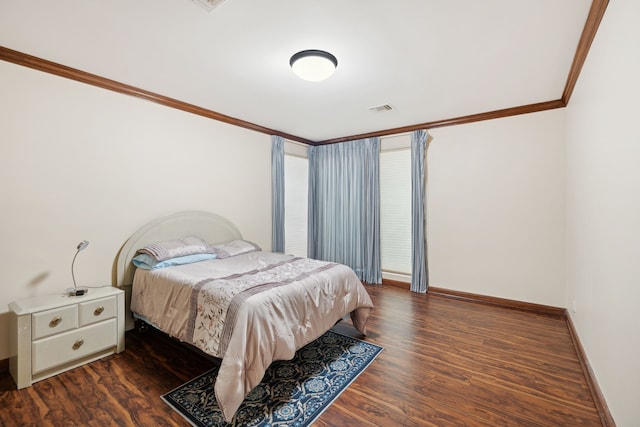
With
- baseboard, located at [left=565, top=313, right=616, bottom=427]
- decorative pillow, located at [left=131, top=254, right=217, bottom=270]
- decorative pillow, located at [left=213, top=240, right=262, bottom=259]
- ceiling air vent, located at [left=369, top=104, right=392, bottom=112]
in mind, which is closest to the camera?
baseboard, located at [left=565, top=313, right=616, bottom=427]

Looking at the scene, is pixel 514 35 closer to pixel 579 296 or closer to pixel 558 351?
pixel 579 296

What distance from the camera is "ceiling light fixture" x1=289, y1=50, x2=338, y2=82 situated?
233 centimetres

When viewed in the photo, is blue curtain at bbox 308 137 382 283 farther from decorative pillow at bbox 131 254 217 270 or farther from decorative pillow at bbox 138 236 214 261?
decorative pillow at bbox 131 254 217 270

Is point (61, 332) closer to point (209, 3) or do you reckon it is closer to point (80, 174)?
point (80, 174)

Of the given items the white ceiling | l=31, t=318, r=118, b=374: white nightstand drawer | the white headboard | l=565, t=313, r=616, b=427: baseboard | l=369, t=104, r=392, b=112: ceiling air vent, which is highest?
l=369, t=104, r=392, b=112: ceiling air vent

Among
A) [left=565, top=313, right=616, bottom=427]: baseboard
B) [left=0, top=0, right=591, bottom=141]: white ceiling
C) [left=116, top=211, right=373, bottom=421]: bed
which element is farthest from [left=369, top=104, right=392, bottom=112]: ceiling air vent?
[left=565, top=313, right=616, bottom=427]: baseboard

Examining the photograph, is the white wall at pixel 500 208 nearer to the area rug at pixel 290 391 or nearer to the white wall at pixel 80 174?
the area rug at pixel 290 391

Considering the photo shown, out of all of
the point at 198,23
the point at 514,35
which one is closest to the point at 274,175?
the point at 198,23

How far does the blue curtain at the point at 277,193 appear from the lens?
4.74m

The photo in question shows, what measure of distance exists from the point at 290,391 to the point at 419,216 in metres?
3.22

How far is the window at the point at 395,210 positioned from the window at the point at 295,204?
1.51 m
